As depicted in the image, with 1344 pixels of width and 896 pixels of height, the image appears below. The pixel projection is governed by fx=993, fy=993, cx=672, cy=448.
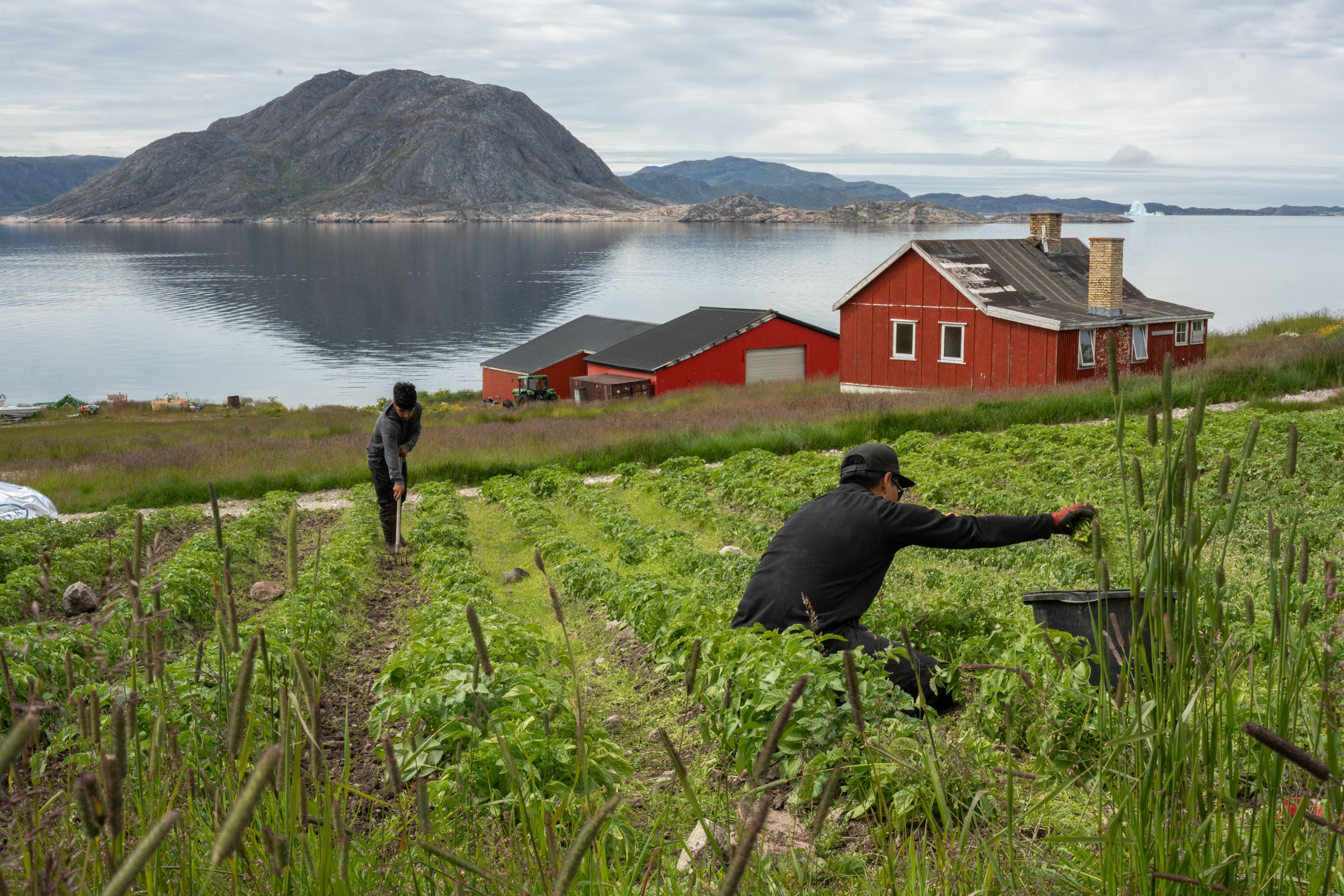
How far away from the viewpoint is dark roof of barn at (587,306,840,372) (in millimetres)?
44375

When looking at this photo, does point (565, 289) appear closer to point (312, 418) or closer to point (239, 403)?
point (239, 403)

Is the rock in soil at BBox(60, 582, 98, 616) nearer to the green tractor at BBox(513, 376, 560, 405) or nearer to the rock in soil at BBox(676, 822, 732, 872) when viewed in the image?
the rock in soil at BBox(676, 822, 732, 872)

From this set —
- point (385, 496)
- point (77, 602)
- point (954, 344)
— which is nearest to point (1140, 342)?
point (954, 344)

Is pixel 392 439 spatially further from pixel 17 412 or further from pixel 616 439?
pixel 17 412

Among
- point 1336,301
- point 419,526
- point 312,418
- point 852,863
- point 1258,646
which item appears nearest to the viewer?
point 852,863

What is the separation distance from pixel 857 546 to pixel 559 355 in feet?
153

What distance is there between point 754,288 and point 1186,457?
14735cm

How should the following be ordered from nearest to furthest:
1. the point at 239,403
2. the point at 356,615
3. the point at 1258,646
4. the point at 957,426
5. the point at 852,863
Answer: the point at 852,863 < the point at 1258,646 < the point at 356,615 < the point at 957,426 < the point at 239,403

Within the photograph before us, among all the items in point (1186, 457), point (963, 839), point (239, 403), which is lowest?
point (239, 403)

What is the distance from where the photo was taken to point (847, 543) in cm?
611

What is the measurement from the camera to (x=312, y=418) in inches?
1806

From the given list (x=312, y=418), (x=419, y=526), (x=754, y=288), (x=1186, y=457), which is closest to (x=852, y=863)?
(x=1186, y=457)

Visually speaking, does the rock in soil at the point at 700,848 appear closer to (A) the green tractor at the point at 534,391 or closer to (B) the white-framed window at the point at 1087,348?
(B) the white-framed window at the point at 1087,348

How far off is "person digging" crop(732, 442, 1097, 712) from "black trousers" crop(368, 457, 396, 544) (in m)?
8.32
